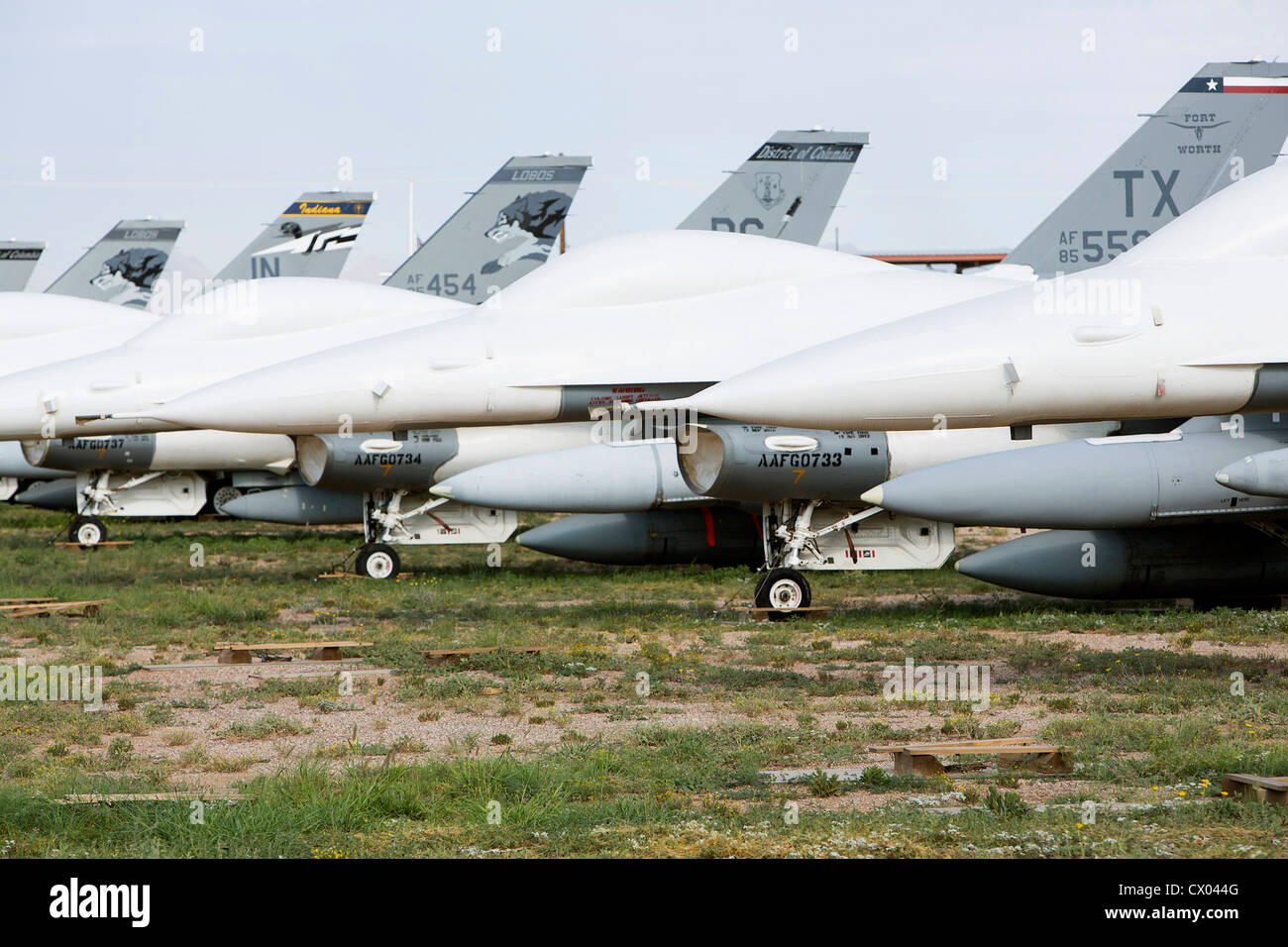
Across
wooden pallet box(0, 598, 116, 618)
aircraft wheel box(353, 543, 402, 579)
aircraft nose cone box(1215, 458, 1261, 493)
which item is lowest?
wooden pallet box(0, 598, 116, 618)

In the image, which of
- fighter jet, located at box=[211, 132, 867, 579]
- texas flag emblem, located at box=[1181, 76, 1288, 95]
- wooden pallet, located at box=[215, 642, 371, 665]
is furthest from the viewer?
fighter jet, located at box=[211, 132, 867, 579]

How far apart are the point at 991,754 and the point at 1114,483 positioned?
15.8ft

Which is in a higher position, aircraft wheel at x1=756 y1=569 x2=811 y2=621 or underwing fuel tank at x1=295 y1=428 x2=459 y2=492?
underwing fuel tank at x1=295 y1=428 x2=459 y2=492

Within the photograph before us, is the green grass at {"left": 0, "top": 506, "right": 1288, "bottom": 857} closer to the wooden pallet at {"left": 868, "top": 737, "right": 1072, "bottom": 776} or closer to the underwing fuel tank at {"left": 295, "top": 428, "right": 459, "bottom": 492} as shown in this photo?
the wooden pallet at {"left": 868, "top": 737, "right": 1072, "bottom": 776}

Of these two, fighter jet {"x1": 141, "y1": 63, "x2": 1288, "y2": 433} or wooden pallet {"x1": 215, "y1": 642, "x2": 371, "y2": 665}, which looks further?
fighter jet {"x1": 141, "y1": 63, "x2": 1288, "y2": 433}

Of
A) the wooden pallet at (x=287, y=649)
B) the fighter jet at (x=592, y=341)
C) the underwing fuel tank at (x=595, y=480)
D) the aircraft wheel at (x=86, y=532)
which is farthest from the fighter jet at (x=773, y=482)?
the aircraft wheel at (x=86, y=532)

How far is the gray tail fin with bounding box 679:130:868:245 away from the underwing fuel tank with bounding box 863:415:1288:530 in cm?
676

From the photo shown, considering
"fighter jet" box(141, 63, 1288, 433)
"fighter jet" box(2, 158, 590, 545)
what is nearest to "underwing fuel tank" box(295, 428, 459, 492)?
"fighter jet" box(2, 158, 590, 545)

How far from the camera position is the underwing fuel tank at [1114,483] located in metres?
10.3

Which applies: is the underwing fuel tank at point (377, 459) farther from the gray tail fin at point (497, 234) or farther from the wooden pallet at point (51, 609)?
the gray tail fin at point (497, 234)

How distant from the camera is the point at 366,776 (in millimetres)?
5684

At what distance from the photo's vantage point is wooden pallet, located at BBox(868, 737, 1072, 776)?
5934 mm

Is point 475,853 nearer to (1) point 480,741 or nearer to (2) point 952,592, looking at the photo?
(1) point 480,741
